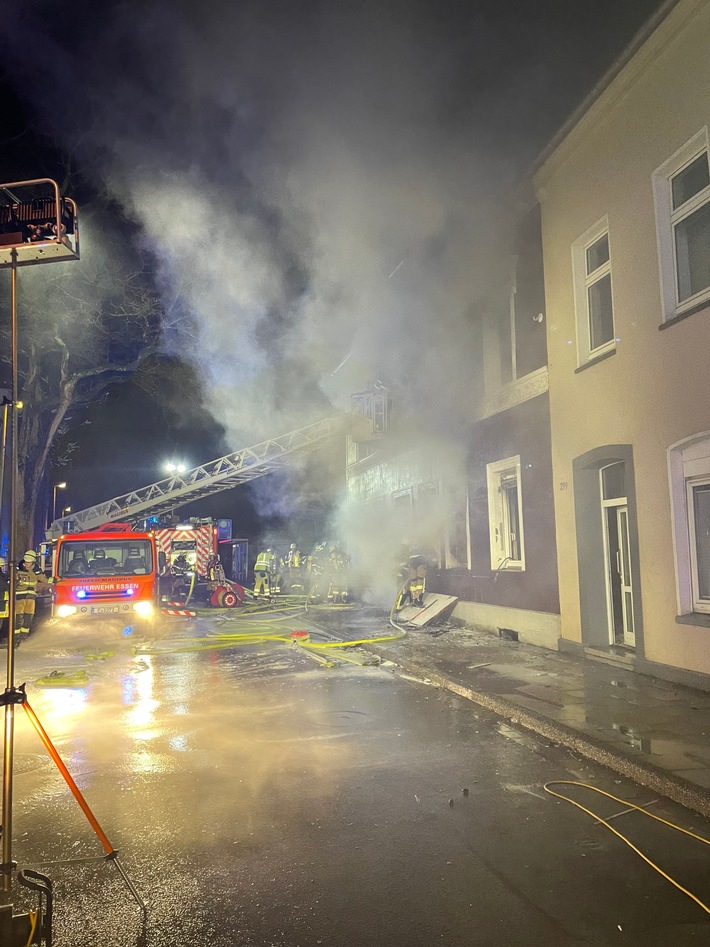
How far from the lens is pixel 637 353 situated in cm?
702

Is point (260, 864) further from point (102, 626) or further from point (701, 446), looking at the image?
point (102, 626)

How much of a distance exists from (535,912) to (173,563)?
54.7 feet

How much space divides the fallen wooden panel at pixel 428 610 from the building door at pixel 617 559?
387 cm

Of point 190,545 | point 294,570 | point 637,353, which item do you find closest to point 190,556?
point 190,545

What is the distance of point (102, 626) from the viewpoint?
34.8 ft

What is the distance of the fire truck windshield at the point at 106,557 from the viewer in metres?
11.1

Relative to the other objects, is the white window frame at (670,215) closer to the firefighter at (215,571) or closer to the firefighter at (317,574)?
the firefighter at (317,574)

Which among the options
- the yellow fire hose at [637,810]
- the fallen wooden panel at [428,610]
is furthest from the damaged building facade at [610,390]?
the yellow fire hose at [637,810]

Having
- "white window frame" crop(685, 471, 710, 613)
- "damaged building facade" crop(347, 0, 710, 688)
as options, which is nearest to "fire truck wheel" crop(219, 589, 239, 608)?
"damaged building facade" crop(347, 0, 710, 688)

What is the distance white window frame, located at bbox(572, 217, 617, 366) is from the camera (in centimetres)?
790

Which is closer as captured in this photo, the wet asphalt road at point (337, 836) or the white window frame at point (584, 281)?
the wet asphalt road at point (337, 836)

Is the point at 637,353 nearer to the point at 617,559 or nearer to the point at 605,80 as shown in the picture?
the point at 617,559

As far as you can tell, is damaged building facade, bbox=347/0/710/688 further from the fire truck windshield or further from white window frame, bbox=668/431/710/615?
the fire truck windshield

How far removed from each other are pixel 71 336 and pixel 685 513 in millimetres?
15105
